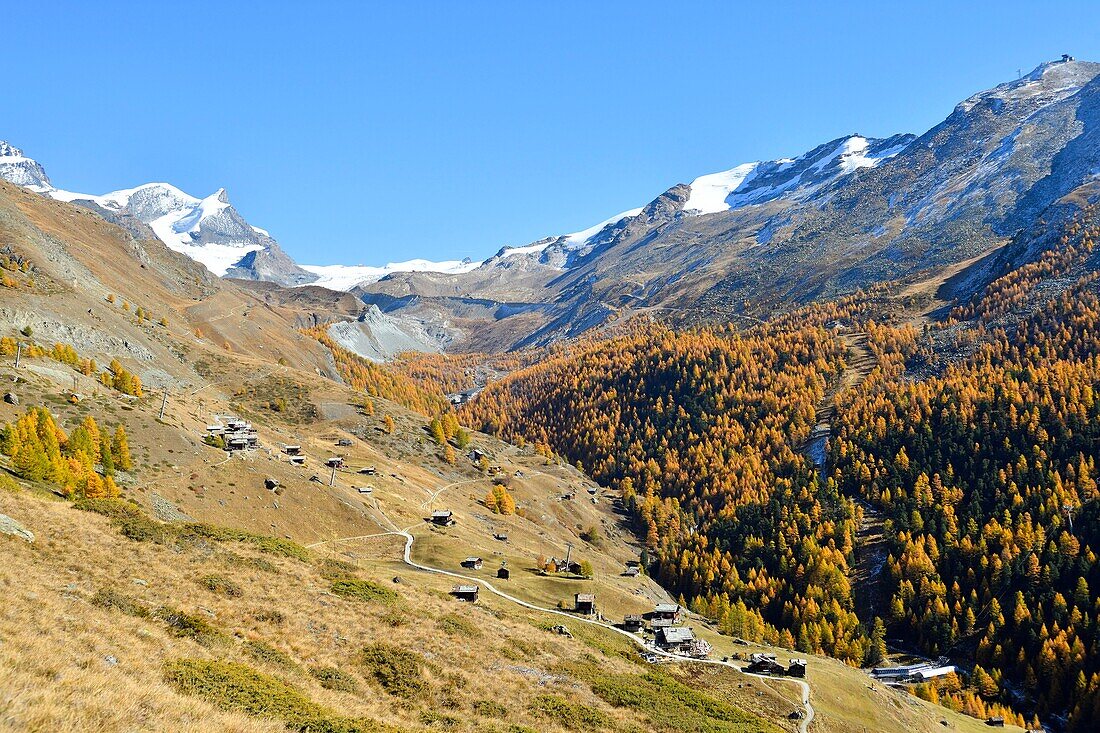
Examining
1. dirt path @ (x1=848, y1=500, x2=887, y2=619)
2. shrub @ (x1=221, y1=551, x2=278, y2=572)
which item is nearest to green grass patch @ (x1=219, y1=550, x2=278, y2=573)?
shrub @ (x1=221, y1=551, x2=278, y2=572)

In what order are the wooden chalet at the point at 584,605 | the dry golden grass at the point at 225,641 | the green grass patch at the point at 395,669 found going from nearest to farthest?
1. the dry golden grass at the point at 225,641
2. the green grass patch at the point at 395,669
3. the wooden chalet at the point at 584,605

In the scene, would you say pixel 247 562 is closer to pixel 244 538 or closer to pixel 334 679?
pixel 244 538

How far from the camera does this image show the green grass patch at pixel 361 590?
55281 mm

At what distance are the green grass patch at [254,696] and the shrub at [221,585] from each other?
15.8m

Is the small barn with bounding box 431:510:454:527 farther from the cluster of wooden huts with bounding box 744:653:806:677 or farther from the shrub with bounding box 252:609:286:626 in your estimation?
the shrub with bounding box 252:609:286:626

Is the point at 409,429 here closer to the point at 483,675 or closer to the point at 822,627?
the point at 822,627

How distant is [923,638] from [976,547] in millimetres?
31999

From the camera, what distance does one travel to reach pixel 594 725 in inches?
1720

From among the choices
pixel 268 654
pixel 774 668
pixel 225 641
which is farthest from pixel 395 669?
pixel 774 668

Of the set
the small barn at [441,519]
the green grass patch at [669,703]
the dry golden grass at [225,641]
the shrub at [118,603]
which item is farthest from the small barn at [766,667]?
the small barn at [441,519]

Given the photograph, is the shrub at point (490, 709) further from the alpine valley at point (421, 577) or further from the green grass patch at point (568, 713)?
the green grass patch at point (568, 713)

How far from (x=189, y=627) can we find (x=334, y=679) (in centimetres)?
861

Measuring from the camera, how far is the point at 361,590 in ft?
188

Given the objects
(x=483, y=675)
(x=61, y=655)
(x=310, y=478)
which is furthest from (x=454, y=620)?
(x=310, y=478)
